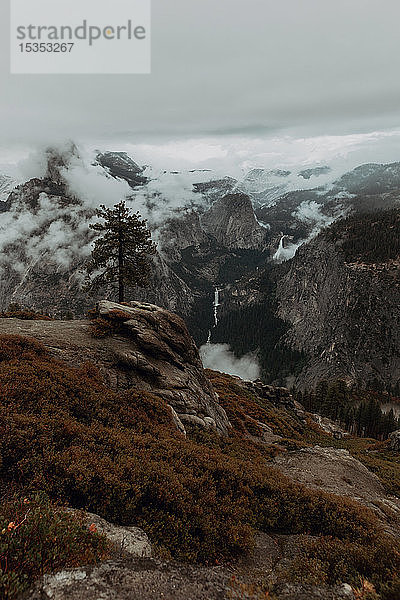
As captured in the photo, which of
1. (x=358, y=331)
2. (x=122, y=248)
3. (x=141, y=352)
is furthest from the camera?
(x=358, y=331)

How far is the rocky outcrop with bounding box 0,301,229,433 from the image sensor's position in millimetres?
19281

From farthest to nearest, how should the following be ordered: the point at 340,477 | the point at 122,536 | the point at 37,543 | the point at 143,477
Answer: the point at 340,477
the point at 143,477
the point at 122,536
the point at 37,543

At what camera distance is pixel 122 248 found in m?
31.8

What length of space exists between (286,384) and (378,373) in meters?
47.4

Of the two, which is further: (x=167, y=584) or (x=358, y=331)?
(x=358, y=331)

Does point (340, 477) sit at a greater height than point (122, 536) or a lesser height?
lesser

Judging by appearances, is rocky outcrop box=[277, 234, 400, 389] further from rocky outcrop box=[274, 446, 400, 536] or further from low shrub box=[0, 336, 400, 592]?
low shrub box=[0, 336, 400, 592]

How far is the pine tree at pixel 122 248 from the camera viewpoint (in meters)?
30.9

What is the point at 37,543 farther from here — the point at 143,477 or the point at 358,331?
the point at 358,331

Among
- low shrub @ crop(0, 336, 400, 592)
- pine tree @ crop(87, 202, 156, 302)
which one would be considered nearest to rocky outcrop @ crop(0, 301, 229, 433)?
low shrub @ crop(0, 336, 400, 592)

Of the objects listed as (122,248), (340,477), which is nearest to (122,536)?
(340,477)

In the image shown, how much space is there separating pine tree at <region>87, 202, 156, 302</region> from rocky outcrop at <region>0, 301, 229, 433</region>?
5.16 metres

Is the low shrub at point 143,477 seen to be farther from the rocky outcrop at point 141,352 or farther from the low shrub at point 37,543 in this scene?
the rocky outcrop at point 141,352

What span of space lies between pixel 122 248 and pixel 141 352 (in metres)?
14.2
